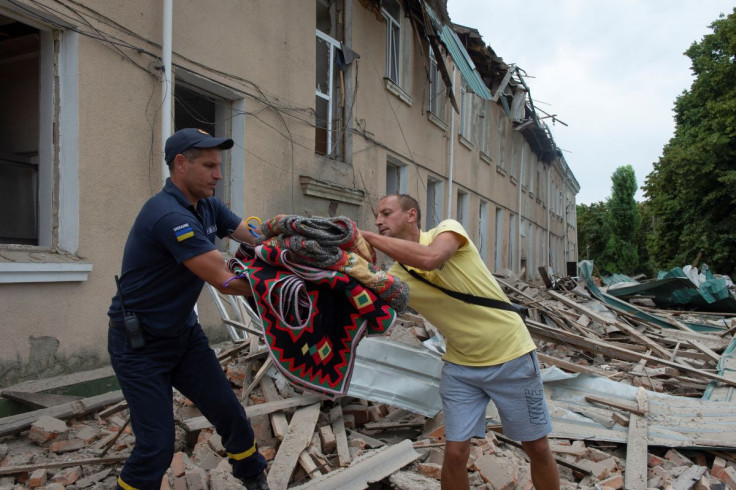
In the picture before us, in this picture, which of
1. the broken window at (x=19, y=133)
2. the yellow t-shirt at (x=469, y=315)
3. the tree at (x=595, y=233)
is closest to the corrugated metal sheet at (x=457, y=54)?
the broken window at (x=19, y=133)

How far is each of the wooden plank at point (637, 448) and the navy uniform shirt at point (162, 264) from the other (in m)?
3.21

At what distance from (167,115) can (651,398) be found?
537 cm

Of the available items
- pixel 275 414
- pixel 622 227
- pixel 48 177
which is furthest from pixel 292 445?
pixel 622 227

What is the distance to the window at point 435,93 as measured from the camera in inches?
504

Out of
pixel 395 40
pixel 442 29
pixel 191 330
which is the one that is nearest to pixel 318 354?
pixel 191 330

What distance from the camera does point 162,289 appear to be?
2686 mm

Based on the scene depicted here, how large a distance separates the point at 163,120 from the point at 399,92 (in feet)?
20.1

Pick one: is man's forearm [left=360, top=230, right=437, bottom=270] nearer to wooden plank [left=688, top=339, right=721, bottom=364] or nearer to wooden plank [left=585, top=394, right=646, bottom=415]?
wooden plank [left=585, top=394, right=646, bottom=415]

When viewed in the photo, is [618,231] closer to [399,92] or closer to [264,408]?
[399,92]

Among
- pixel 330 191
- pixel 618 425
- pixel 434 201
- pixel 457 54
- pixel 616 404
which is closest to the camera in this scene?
pixel 618 425

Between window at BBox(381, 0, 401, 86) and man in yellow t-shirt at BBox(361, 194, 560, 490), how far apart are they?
794 cm

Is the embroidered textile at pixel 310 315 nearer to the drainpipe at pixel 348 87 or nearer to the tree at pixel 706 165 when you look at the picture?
the drainpipe at pixel 348 87

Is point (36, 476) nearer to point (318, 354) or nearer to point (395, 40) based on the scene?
point (318, 354)

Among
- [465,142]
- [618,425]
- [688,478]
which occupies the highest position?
[465,142]
